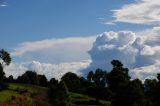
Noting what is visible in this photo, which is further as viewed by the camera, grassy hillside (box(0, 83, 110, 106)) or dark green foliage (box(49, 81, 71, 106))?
grassy hillside (box(0, 83, 110, 106))

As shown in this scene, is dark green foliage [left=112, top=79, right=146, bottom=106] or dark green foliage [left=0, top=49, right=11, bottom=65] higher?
dark green foliage [left=0, top=49, right=11, bottom=65]

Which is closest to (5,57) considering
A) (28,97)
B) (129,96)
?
(28,97)

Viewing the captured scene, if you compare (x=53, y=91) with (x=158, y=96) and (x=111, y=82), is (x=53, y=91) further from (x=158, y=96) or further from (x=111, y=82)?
(x=111, y=82)

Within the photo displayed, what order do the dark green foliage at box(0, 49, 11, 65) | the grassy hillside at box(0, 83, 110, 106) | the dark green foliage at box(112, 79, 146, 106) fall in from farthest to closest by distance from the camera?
the dark green foliage at box(0, 49, 11, 65), the grassy hillside at box(0, 83, 110, 106), the dark green foliage at box(112, 79, 146, 106)

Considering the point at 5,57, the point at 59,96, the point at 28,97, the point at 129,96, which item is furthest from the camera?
the point at 5,57

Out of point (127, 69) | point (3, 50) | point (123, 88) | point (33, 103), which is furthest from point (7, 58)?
point (123, 88)

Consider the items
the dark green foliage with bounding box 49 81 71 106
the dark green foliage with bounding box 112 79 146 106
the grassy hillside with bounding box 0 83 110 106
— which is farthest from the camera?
the grassy hillside with bounding box 0 83 110 106

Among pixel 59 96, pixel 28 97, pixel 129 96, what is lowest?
pixel 129 96

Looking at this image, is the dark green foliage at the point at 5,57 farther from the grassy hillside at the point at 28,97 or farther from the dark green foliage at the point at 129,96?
the dark green foliage at the point at 129,96

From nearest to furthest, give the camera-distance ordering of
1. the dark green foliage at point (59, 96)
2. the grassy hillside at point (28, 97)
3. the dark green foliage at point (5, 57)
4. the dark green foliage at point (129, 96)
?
1. the dark green foliage at point (129, 96)
2. the dark green foliage at point (59, 96)
3. the grassy hillside at point (28, 97)
4. the dark green foliage at point (5, 57)

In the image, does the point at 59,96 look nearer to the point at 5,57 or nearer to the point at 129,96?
the point at 129,96

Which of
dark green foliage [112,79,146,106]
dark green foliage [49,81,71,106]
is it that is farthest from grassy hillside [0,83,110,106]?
dark green foliage [112,79,146,106]

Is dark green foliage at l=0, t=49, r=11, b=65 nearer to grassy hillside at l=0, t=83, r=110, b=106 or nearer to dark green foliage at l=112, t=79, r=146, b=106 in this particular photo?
grassy hillside at l=0, t=83, r=110, b=106

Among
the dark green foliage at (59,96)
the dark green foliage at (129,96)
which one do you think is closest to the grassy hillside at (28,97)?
the dark green foliage at (59,96)
